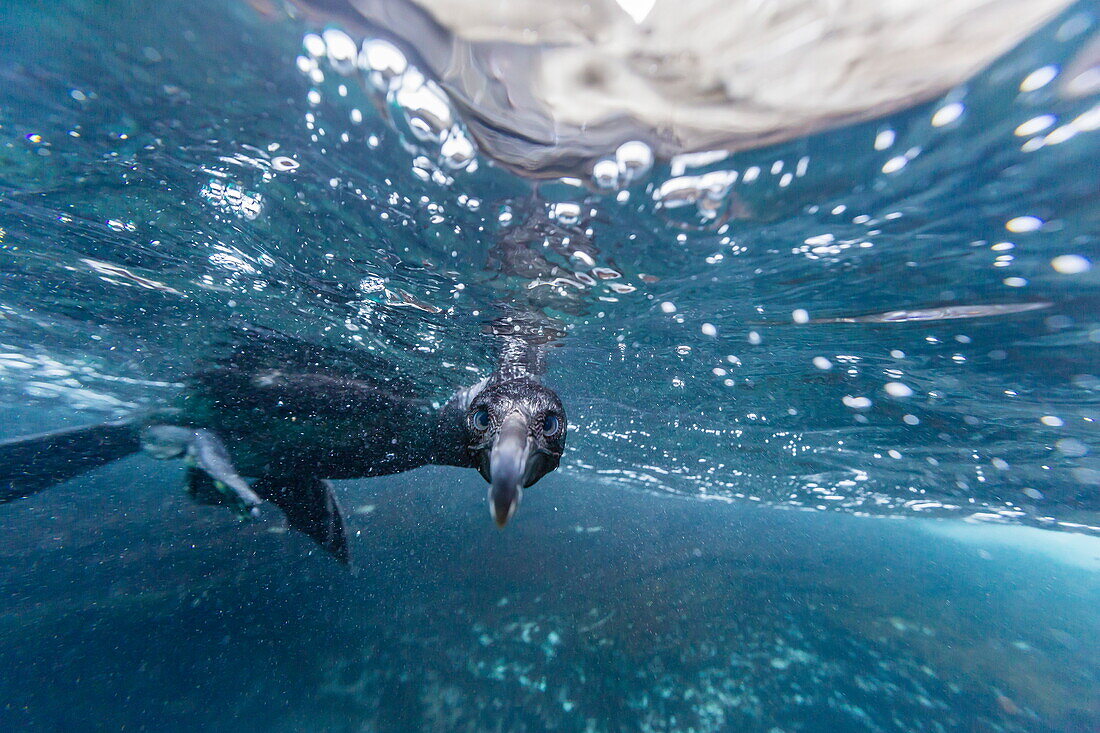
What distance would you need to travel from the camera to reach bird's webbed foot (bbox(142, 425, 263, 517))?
6.39 meters

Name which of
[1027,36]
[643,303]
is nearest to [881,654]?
[643,303]

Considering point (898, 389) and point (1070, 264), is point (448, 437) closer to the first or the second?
point (1070, 264)

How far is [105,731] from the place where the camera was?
17.4 ft

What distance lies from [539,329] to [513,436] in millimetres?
4983

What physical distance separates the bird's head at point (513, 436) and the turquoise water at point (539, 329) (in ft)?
7.45

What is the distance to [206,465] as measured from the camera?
21.2 ft

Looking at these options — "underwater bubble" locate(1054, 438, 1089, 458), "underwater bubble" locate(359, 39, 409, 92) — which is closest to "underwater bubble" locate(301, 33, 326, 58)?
"underwater bubble" locate(359, 39, 409, 92)

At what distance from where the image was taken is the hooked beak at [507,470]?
3.34 metres

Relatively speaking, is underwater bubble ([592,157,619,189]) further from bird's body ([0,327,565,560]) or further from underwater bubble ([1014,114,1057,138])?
underwater bubble ([1014,114,1057,138])

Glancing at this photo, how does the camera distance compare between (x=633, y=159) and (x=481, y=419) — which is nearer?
(x=633, y=159)

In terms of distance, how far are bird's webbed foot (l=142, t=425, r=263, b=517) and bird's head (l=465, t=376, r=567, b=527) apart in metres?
4.34

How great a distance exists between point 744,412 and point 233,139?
43.9 feet

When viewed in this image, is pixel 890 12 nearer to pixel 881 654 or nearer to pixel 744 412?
pixel 744 412

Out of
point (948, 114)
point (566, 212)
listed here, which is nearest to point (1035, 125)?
point (948, 114)
